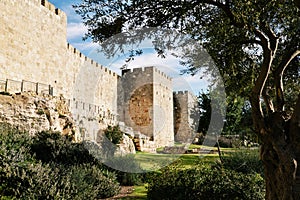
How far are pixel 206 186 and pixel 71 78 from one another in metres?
14.5

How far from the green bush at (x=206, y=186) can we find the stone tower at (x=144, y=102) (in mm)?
16118

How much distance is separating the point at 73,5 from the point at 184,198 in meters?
4.35

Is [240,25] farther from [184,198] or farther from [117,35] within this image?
[184,198]

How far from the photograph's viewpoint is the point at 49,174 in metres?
6.52

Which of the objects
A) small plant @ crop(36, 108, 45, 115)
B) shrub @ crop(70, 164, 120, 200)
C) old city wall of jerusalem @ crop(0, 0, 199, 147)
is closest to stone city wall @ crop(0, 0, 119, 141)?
old city wall of jerusalem @ crop(0, 0, 199, 147)

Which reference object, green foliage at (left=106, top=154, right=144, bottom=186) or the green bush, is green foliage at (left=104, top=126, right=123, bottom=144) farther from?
the green bush

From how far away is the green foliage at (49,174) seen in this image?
5.76 m

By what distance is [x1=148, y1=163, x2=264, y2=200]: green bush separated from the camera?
→ 5.80 metres

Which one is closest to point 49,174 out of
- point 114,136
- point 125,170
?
point 125,170

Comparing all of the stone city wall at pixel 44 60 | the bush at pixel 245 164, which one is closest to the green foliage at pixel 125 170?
the bush at pixel 245 164

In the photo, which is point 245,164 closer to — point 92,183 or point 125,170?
point 125,170

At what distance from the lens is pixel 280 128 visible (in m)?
3.95

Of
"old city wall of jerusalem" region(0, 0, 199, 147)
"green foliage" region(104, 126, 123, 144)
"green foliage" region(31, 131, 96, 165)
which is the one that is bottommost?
"green foliage" region(31, 131, 96, 165)

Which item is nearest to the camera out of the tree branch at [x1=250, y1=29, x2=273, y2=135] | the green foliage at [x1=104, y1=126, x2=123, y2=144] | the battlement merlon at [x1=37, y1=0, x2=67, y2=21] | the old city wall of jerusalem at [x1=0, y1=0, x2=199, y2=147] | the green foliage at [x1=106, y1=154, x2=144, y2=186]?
the tree branch at [x1=250, y1=29, x2=273, y2=135]
